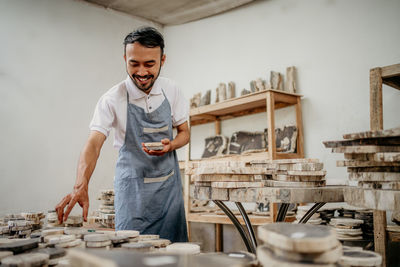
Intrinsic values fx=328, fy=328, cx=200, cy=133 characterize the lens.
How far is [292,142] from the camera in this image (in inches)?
142

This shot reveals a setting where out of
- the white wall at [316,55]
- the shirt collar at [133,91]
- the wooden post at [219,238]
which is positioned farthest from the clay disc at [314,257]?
the wooden post at [219,238]

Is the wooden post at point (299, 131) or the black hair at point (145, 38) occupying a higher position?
the black hair at point (145, 38)

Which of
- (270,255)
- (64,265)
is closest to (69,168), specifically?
(64,265)

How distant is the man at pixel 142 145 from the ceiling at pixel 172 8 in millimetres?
2679

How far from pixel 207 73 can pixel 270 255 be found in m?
4.25

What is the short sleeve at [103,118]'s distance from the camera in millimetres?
2139

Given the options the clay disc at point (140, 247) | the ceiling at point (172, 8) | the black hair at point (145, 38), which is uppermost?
the ceiling at point (172, 8)

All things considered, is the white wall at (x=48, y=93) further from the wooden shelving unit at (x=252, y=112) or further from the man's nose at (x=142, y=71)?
the man's nose at (x=142, y=71)

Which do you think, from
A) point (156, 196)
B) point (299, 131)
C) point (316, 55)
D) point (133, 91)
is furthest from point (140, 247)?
point (316, 55)

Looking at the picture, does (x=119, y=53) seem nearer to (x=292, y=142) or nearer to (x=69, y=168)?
(x=69, y=168)

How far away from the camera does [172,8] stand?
4859 millimetres

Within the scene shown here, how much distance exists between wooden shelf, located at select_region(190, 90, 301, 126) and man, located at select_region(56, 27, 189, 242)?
153 centimetres

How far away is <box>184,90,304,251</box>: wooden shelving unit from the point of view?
11.2ft

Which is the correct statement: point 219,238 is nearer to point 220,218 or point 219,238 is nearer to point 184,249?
point 220,218
